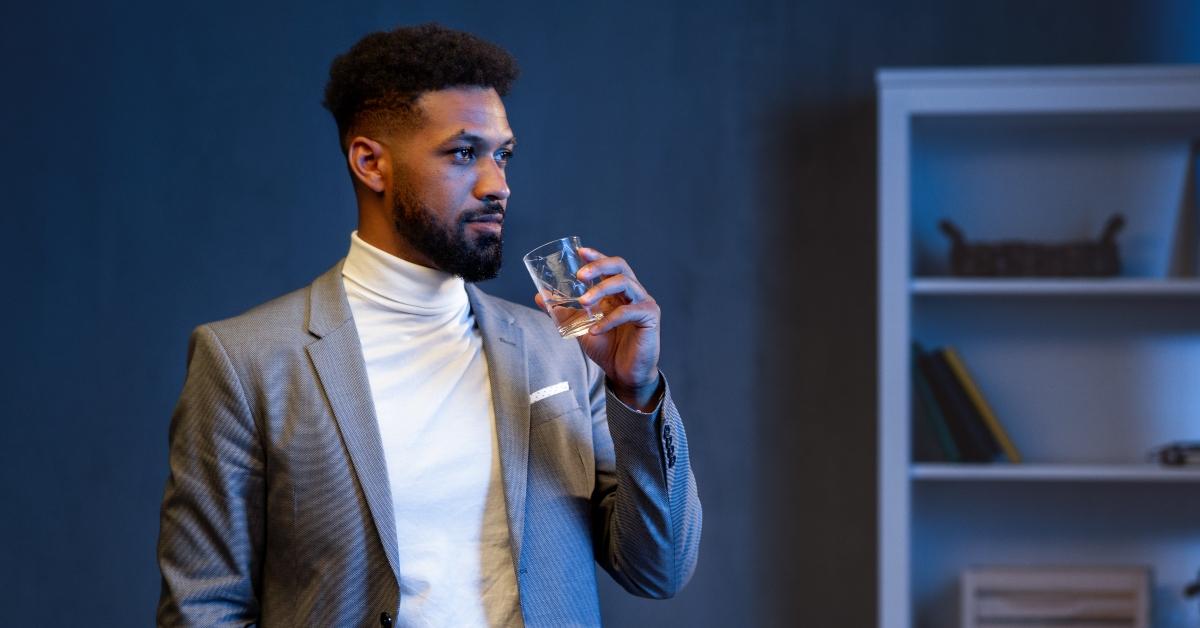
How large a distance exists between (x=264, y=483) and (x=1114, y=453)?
2.22 meters

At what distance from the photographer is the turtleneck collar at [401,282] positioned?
5.14 feet

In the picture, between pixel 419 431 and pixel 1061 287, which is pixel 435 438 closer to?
pixel 419 431

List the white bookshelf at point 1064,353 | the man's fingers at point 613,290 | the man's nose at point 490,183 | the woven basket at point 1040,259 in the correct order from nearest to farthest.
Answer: the man's fingers at point 613,290 < the man's nose at point 490,183 < the woven basket at point 1040,259 < the white bookshelf at point 1064,353

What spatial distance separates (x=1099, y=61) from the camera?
3012 millimetres

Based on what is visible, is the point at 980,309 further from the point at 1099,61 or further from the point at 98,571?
the point at 98,571

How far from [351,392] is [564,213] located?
1676 millimetres

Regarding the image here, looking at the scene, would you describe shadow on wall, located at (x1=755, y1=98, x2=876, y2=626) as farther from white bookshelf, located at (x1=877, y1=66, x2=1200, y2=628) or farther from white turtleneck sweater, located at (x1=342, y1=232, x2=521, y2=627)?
white turtleneck sweater, located at (x1=342, y1=232, x2=521, y2=627)

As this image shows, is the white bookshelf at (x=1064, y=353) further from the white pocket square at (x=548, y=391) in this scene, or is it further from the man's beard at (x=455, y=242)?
the man's beard at (x=455, y=242)

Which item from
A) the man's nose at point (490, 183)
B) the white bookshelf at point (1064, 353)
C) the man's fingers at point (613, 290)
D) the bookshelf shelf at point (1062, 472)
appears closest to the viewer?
the man's fingers at point (613, 290)

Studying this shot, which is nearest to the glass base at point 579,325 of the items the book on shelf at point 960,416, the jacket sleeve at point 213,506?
the jacket sleeve at point 213,506

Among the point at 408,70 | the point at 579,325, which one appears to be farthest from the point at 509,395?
the point at 408,70

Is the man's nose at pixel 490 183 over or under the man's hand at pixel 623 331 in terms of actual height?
over

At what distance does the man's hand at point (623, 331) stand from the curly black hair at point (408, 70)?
0.96 ft

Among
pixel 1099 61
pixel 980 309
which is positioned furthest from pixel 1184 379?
pixel 1099 61
